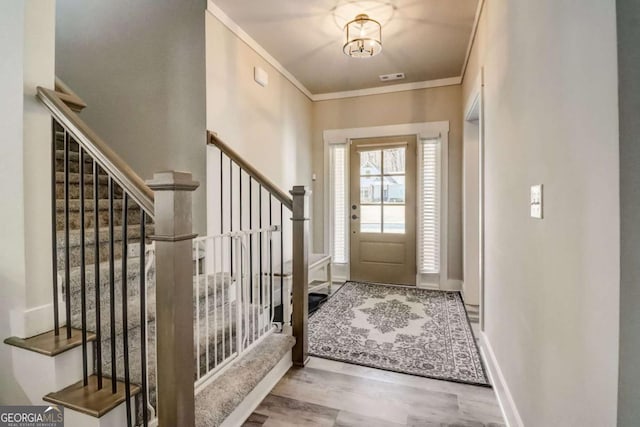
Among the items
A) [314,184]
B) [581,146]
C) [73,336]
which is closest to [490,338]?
[581,146]

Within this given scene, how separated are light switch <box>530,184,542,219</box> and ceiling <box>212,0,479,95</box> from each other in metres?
2.06

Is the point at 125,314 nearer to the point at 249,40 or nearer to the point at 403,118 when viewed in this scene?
the point at 249,40

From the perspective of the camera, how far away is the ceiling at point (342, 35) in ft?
8.86

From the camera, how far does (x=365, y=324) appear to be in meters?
3.06

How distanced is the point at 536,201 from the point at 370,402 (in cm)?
143

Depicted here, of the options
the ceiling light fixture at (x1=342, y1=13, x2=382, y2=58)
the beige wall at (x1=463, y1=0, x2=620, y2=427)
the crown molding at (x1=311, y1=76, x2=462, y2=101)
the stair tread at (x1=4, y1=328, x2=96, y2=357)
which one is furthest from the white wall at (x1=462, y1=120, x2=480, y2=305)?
the stair tread at (x1=4, y1=328, x2=96, y2=357)

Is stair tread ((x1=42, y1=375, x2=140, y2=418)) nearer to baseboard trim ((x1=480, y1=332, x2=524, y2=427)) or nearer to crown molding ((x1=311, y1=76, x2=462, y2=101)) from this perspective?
baseboard trim ((x1=480, y1=332, x2=524, y2=427))

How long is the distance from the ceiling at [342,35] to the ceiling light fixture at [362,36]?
2.4 inches

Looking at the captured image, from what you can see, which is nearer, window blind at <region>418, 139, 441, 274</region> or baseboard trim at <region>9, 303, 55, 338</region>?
baseboard trim at <region>9, 303, 55, 338</region>

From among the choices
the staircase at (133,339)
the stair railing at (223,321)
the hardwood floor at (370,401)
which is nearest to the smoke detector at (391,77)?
the stair railing at (223,321)

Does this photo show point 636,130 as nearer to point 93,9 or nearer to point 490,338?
point 490,338

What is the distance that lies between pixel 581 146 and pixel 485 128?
1696 millimetres

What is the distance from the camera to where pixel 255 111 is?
11.3 feet

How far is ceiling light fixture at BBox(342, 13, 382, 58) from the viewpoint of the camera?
289 cm
